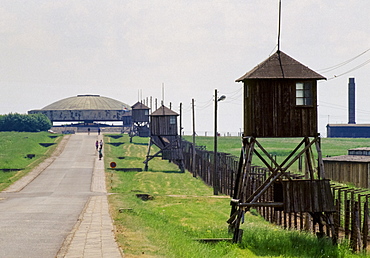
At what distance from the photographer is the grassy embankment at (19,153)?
5588cm

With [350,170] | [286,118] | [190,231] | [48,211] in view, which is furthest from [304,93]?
[350,170]

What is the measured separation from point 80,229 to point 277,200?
356 inches

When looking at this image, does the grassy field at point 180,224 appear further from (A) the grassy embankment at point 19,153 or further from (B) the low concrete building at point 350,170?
(B) the low concrete building at point 350,170

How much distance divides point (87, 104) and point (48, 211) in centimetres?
14768

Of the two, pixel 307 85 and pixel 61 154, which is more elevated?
pixel 307 85


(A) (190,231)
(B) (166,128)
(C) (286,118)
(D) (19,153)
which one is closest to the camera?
(A) (190,231)

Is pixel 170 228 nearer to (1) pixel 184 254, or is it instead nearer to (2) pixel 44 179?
(1) pixel 184 254

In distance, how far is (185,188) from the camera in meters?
50.2

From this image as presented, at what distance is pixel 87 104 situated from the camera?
175750 millimetres

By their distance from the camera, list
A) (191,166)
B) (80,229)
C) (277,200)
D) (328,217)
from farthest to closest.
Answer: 1. (191,166)
2. (277,200)
3. (328,217)
4. (80,229)

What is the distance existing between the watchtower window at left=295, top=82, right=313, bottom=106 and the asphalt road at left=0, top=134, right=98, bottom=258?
411 inches

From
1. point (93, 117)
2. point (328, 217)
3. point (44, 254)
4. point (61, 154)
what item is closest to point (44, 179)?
point (61, 154)

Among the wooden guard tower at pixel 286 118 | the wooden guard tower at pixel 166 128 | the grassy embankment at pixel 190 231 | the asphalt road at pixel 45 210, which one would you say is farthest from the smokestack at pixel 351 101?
the wooden guard tower at pixel 286 118

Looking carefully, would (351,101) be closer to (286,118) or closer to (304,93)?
(304,93)
